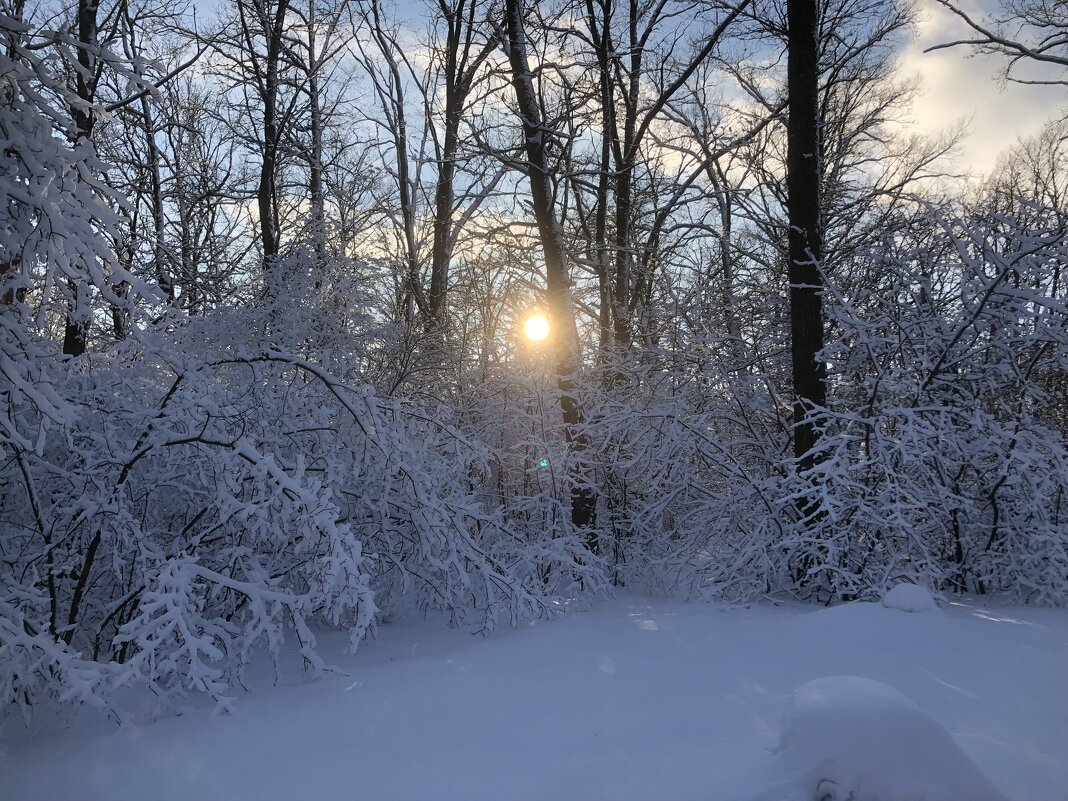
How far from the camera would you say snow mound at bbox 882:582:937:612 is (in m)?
4.09

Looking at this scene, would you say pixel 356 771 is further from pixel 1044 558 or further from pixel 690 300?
pixel 690 300

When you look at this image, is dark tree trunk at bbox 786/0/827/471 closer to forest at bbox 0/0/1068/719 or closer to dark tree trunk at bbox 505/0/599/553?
forest at bbox 0/0/1068/719

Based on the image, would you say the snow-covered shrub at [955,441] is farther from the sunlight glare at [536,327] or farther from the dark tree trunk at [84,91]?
the dark tree trunk at [84,91]

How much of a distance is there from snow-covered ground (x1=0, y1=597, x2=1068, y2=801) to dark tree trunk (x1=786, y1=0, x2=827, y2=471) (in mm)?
2166

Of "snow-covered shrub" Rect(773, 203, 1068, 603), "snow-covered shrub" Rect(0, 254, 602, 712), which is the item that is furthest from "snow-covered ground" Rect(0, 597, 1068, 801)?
"snow-covered shrub" Rect(773, 203, 1068, 603)

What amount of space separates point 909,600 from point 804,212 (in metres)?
3.44

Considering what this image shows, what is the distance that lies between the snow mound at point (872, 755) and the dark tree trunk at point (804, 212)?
151 inches

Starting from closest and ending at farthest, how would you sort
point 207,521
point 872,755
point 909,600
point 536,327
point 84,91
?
point 872,755
point 909,600
point 207,521
point 84,91
point 536,327

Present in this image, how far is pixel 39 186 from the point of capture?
8.64 ft

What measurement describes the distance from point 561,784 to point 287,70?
35.9 feet

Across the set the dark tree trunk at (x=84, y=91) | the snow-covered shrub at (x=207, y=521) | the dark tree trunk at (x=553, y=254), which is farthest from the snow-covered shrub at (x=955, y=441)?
the dark tree trunk at (x=84, y=91)

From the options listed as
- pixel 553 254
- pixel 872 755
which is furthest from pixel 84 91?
pixel 872 755

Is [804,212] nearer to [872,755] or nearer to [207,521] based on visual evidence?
[872,755]

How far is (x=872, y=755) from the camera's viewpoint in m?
2.15
